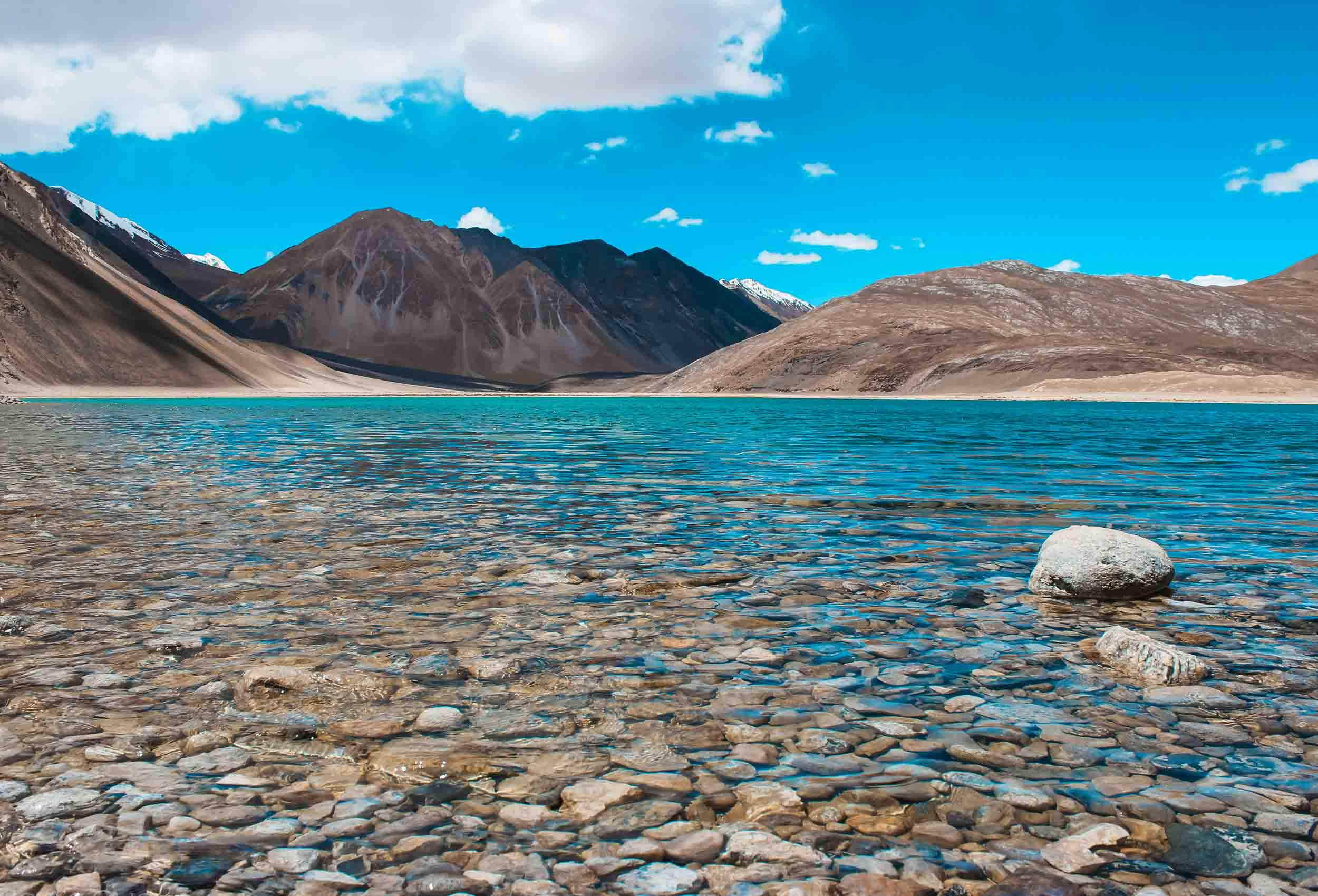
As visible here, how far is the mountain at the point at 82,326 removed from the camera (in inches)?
5379

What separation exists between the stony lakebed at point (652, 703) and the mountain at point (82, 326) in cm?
13692

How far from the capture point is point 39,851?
483cm

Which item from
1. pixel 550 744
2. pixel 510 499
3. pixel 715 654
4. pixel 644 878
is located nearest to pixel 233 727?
pixel 550 744

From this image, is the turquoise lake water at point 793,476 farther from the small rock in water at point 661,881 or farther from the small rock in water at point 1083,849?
the small rock in water at point 661,881

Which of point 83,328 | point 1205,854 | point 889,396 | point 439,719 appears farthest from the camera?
point 889,396

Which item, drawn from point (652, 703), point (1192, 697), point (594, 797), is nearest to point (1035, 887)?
point (594, 797)

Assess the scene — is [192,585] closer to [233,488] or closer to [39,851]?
[39,851]

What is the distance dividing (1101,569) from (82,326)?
16686 centimetres

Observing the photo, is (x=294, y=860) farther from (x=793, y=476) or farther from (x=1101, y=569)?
(x=793, y=476)

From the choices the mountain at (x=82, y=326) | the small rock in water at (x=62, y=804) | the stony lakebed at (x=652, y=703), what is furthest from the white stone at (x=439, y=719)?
the mountain at (x=82, y=326)

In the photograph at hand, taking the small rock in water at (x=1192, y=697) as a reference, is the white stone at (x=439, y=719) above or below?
below

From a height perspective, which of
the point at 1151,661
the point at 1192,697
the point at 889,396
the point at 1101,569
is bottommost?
the point at 1192,697

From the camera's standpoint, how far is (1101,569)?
10680mm

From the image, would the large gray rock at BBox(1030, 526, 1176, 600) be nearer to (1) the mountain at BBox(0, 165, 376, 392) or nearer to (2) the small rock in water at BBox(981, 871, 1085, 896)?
(2) the small rock in water at BBox(981, 871, 1085, 896)
